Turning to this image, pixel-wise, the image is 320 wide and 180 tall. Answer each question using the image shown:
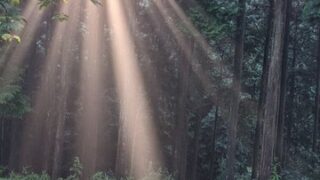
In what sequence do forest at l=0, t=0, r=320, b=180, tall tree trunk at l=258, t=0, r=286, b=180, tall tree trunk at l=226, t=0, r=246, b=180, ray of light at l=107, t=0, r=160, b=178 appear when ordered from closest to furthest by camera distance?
1. tall tree trunk at l=258, t=0, r=286, b=180
2. ray of light at l=107, t=0, r=160, b=178
3. forest at l=0, t=0, r=320, b=180
4. tall tree trunk at l=226, t=0, r=246, b=180

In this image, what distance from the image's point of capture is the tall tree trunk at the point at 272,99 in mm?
13914

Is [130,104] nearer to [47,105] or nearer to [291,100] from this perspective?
[47,105]

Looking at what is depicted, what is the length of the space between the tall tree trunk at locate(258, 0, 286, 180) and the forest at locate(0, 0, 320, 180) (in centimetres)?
485

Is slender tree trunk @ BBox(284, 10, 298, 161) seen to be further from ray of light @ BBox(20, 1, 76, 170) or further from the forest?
ray of light @ BBox(20, 1, 76, 170)

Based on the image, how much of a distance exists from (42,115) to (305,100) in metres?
18.8

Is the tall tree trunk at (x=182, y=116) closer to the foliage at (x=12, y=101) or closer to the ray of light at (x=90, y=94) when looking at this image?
the ray of light at (x=90, y=94)

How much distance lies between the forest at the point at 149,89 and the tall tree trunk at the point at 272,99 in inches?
191

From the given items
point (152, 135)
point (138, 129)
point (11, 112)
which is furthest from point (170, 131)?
point (11, 112)

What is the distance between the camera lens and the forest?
21219mm

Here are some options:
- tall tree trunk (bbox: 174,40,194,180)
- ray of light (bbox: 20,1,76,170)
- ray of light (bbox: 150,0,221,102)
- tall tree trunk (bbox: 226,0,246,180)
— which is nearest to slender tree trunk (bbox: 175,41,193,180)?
tall tree trunk (bbox: 174,40,194,180)

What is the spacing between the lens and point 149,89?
28.2 metres

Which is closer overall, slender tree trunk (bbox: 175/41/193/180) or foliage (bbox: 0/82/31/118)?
foliage (bbox: 0/82/31/118)

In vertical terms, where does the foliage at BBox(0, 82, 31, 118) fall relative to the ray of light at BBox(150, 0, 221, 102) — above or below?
below

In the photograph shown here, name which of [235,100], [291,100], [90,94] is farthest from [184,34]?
[291,100]
